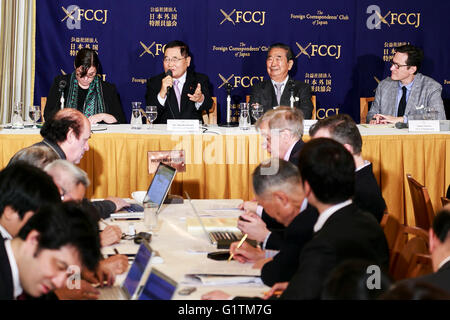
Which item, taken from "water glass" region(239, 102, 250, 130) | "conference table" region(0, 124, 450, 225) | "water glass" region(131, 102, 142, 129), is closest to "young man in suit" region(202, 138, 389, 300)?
"conference table" region(0, 124, 450, 225)

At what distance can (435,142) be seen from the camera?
4836 mm

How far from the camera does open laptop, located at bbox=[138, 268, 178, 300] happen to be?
188 cm

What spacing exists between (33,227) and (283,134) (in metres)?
2.04

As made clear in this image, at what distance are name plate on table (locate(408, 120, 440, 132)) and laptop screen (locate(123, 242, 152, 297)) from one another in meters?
3.26

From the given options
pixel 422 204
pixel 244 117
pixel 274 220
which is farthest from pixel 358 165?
pixel 244 117

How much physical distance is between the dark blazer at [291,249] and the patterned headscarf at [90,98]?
11.6ft

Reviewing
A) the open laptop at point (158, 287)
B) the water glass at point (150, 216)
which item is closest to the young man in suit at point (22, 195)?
the open laptop at point (158, 287)

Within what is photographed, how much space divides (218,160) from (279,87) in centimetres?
145

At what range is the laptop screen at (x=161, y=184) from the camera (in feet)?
10.5

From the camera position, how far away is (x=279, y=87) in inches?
232

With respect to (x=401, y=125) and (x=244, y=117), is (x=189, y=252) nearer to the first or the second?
(x=244, y=117)

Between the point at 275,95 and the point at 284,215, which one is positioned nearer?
the point at 284,215

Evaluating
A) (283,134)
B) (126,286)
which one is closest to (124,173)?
(283,134)
